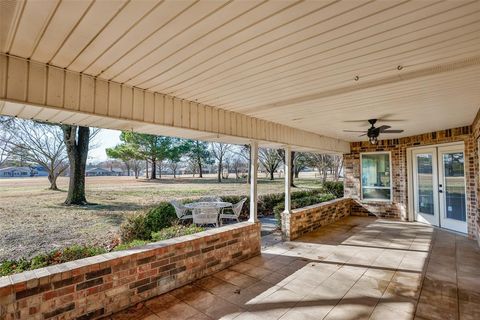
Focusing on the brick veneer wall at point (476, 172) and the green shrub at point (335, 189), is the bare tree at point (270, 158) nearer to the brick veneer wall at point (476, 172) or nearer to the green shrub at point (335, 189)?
the green shrub at point (335, 189)

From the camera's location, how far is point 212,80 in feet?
8.95

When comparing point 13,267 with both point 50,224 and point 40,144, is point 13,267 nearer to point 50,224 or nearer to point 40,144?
point 50,224

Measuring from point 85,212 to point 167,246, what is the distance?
22.0 feet

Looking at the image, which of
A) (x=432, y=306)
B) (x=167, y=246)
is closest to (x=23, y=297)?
(x=167, y=246)

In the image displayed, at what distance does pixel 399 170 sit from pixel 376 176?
2.38 feet

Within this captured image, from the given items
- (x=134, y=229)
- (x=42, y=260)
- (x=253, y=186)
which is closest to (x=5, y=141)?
(x=134, y=229)

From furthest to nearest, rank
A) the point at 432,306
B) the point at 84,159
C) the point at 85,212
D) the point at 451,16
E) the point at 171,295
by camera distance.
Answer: the point at 84,159
the point at 85,212
the point at 171,295
the point at 432,306
the point at 451,16

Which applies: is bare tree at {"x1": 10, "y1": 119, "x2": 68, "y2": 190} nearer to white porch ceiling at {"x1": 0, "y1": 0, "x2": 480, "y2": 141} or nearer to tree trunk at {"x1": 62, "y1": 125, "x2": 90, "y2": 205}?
tree trunk at {"x1": 62, "y1": 125, "x2": 90, "y2": 205}

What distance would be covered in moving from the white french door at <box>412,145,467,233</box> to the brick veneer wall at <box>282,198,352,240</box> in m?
2.10

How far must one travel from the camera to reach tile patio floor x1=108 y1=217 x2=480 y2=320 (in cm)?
283

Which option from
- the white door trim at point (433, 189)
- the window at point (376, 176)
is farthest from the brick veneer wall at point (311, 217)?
the white door trim at point (433, 189)

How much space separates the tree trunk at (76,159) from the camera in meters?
9.74

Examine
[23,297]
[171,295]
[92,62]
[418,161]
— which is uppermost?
[92,62]

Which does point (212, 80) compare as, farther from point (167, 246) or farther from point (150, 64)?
point (167, 246)
